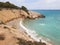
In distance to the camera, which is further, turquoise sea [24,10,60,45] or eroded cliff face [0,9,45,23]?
eroded cliff face [0,9,45,23]

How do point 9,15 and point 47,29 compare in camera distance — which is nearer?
point 47,29

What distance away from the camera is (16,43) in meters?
18.3

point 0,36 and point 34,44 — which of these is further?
point 0,36

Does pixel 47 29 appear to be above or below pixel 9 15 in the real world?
below

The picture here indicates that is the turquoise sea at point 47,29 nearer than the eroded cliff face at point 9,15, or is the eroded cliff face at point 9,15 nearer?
the turquoise sea at point 47,29

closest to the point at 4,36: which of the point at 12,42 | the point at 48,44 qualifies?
the point at 12,42

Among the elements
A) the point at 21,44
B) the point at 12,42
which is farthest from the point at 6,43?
the point at 21,44

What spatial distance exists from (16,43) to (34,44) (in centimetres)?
190

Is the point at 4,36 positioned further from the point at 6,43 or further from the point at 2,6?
the point at 2,6

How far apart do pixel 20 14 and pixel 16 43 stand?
4529 cm

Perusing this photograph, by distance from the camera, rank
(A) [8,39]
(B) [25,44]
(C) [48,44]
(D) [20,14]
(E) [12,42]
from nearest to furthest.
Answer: (B) [25,44], (E) [12,42], (A) [8,39], (C) [48,44], (D) [20,14]

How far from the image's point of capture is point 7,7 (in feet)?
217

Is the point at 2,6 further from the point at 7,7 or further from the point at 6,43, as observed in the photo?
the point at 6,43

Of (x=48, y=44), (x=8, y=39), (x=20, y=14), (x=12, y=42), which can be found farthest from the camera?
(x=20, y=14)
